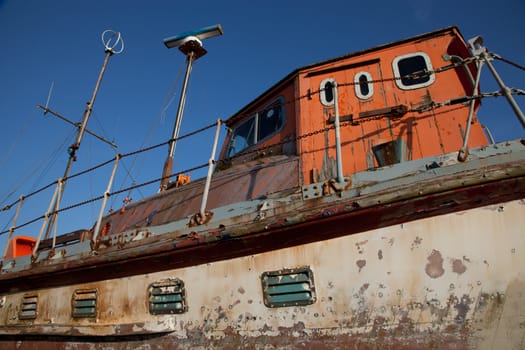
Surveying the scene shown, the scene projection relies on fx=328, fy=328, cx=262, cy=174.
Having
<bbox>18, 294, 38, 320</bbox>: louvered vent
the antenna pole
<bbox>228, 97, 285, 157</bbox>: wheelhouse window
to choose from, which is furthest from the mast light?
<bbox>18, 294, 38, 320</bbox>: louvered vent

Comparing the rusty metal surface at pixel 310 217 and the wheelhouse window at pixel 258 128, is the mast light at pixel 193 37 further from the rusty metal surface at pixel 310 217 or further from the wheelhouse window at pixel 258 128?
the rusty metal surface at pixel 310 217

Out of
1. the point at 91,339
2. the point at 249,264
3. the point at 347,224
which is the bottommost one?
the point at 91,339

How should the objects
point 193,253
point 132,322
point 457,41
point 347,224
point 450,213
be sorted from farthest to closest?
point 457,41 → point 132,322 → point 193,253 → point 347,224 → point 450,213

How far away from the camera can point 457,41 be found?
4.44 metres

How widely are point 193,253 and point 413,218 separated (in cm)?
205

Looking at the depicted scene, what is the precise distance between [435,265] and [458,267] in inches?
5.7

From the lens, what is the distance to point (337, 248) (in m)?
2.70

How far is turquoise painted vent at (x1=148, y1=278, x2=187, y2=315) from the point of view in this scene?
127 inches

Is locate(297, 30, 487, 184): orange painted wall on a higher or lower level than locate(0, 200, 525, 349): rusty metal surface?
higher

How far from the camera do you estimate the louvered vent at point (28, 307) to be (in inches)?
180

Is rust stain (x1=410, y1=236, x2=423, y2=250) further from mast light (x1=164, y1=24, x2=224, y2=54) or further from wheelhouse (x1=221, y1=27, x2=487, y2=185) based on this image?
mast light (x1=164, y1=24, x2=224, y2=54)

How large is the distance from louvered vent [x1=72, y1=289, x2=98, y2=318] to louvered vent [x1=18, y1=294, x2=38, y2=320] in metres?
1.00

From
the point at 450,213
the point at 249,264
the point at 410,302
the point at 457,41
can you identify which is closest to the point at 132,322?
the point at 249,264

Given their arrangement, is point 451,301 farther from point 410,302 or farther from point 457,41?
point 457,41
